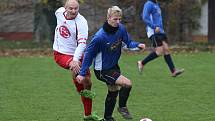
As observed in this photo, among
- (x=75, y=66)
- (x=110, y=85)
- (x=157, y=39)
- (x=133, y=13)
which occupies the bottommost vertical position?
(x=133, y=13)

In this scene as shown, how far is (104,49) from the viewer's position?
8.00 meters

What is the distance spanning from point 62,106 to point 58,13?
78.6 inches

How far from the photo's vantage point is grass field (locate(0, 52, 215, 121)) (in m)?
8.99

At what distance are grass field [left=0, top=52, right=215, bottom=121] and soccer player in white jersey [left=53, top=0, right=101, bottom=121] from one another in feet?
1.67

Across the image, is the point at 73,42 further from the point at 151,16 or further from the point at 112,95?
the point at 151,16

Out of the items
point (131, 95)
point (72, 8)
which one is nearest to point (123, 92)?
point (72, 8)

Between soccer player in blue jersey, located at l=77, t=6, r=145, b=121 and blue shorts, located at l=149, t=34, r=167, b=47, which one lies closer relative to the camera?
soccer player in blue jersey, located at l=77, t=6, r=145, b=121

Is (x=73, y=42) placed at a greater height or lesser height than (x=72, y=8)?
lesser

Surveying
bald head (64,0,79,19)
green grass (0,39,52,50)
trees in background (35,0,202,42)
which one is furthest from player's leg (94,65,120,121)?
green grass (0,39,52,50)

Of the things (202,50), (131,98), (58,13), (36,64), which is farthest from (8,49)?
(58,13)

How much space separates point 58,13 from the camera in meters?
8.48

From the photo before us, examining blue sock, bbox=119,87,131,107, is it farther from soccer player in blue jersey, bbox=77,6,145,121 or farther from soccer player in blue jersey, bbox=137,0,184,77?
soccer player in blue jersey, bbox=137,0,184,77

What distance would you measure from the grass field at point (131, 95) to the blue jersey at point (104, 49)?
3.10 ft

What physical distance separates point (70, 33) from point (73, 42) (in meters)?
0.13
